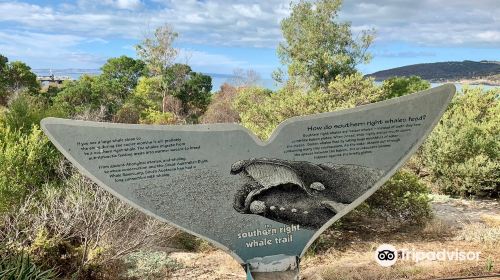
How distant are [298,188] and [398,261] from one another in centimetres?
363

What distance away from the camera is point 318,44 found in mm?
21578

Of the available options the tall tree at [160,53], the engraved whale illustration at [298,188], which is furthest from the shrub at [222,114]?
the engraved whale illustration at [298,188]

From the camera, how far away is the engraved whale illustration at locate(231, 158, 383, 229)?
580 cm

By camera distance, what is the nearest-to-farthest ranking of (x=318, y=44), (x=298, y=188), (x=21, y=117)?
1. (x=298, y=188)
2. (x=21, y=117)
3. (x=318, y=44)

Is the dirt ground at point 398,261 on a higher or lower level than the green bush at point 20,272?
lower

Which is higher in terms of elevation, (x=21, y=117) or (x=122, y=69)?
(x=122, y=69)

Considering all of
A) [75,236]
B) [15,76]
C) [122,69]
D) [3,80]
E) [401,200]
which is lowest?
[75,236]

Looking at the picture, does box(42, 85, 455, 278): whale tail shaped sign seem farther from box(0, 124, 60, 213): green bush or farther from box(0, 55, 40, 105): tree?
box(0, 55, 40, 105): tree

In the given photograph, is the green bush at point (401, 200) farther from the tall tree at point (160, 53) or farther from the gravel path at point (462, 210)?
the tall tree at point (160, 53)

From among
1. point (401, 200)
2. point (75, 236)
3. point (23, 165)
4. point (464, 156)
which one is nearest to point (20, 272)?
point (75, 236)

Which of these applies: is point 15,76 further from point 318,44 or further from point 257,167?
point 257,167

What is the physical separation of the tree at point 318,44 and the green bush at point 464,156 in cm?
570

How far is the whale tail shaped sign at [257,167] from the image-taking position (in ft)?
18.0

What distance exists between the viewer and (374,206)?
11.2 metres
